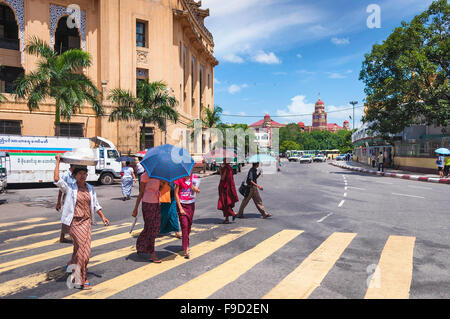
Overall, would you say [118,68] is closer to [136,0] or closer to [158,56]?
[158,56]

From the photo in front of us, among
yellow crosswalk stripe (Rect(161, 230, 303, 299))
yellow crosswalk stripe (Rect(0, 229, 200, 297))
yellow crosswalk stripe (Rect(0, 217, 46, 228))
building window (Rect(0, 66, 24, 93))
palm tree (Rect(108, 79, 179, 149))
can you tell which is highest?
building window (Rect(0, 66, 24, 93))

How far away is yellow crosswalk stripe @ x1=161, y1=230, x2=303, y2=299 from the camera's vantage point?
446 centimetres

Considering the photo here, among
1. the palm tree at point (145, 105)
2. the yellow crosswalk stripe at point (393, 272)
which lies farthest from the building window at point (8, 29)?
the yellow crosswalk stripe at point (393, 272)

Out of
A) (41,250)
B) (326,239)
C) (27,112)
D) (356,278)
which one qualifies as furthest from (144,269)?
(27,112)

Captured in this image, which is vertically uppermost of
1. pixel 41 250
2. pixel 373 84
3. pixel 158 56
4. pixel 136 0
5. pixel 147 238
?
pixel 136 0

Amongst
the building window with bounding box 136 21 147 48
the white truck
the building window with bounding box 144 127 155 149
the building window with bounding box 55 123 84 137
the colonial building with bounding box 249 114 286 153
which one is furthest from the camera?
the colonial building with bounding box 249 114 286 153

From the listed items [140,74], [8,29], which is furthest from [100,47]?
[8,29]

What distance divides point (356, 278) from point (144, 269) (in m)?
3.09

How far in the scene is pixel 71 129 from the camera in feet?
96.1

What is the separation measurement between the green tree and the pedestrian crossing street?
73.3 ft

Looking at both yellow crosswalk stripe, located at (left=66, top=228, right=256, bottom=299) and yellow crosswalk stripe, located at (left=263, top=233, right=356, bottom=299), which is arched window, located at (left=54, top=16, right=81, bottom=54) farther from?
yellow crosswalk stripe, located at (left=263, top=233, right=356, bottom=299)

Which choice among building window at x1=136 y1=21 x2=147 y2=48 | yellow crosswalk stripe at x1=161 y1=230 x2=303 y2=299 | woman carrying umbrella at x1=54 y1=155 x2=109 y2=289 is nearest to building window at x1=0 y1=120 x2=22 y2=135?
building window at x1=136 y1=21 x2=147 y2=48

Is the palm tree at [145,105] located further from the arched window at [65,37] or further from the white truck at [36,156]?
the arched window at [65,37]

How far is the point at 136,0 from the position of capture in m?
31.8
